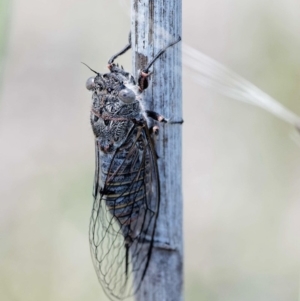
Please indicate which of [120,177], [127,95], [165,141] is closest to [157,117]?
[165,141]

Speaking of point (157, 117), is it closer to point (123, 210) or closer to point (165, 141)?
point (165, 141)

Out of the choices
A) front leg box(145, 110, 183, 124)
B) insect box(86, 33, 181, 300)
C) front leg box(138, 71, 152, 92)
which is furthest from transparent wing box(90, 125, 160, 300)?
front leg box(138, 71, 152, 92)

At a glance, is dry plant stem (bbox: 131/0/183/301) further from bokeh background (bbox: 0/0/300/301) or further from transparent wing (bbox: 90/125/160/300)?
bokeh background (bbox: 0/0/300/301)
